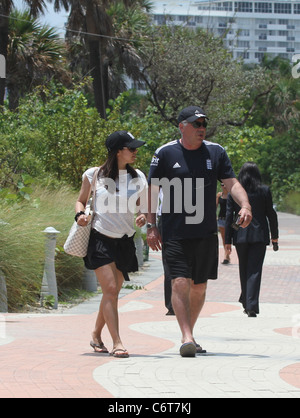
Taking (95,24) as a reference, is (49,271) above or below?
below

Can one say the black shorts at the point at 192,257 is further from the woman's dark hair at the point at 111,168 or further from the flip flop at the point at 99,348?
the flip flop at the point at 99,348

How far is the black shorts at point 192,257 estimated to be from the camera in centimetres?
671

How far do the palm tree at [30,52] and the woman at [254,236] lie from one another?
64.8ft

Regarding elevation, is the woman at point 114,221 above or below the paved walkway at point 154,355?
above

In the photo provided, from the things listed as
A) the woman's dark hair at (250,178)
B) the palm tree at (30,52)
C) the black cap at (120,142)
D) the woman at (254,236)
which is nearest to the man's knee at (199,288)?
the black cap at (120,142)

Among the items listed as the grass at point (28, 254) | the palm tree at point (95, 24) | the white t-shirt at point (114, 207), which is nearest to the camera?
the white t-shirt at point (114, 207)

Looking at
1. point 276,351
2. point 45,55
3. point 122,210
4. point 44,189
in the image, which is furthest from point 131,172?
point 45,55

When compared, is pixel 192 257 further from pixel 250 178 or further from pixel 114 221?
pixel 250 178

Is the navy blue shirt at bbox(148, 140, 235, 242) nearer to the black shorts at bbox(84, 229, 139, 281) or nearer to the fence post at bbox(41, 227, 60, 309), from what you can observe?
the black shorts at bbox(84, 229, 139, 281)

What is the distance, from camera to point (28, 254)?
34.5 ft

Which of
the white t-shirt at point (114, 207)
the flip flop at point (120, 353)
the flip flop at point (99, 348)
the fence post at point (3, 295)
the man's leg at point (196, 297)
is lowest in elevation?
Answer: the fence post at point (3, 295)

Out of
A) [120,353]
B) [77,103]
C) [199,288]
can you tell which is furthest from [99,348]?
[77,103]

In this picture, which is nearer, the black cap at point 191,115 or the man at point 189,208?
the man at point 189,208

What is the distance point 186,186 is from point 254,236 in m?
3.31
